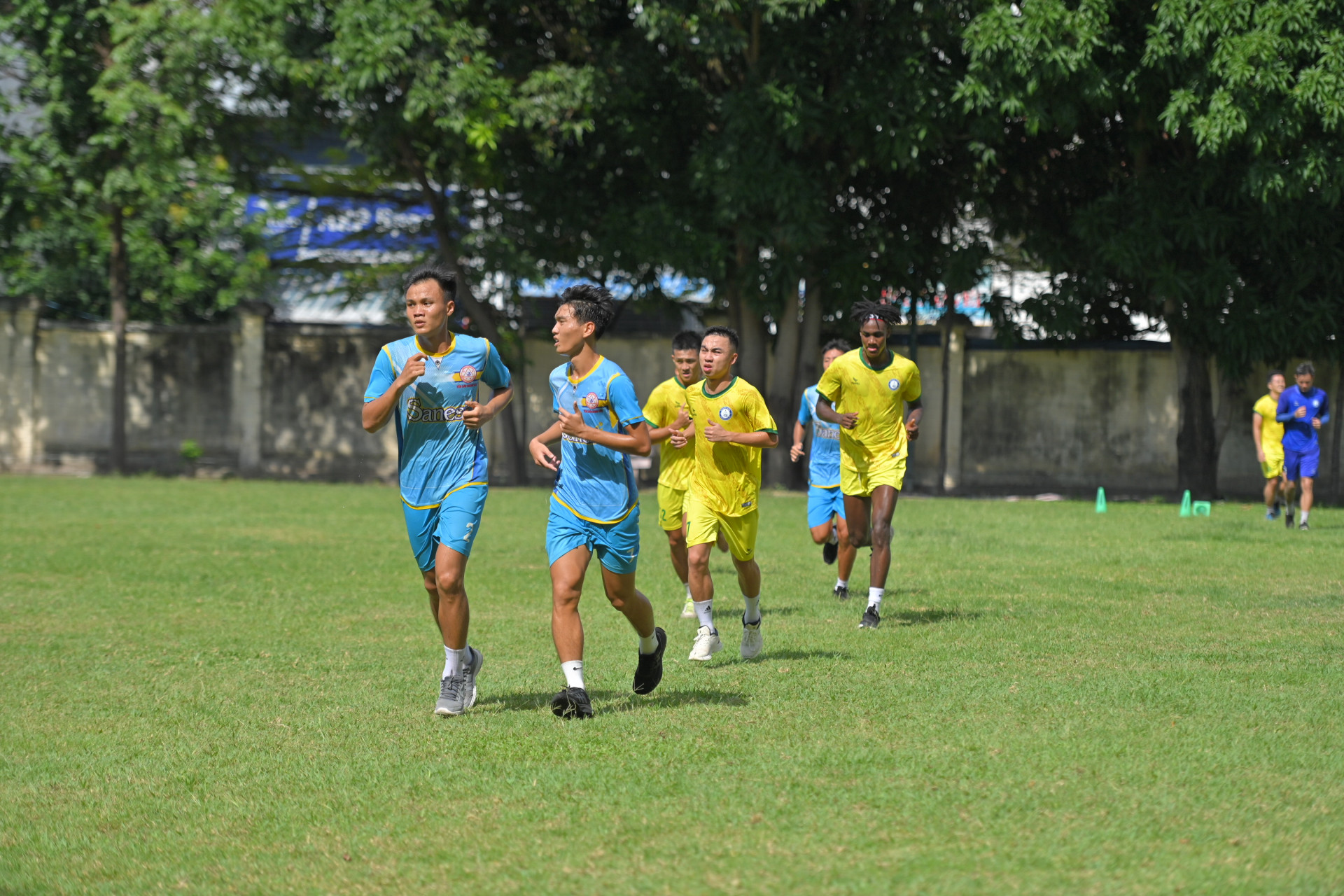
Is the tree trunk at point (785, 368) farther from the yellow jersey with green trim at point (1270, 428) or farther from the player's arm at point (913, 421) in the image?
the player's arm at point (913, 421)

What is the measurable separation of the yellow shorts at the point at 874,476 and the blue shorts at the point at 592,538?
3.28 meters

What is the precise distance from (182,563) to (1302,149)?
563 inches


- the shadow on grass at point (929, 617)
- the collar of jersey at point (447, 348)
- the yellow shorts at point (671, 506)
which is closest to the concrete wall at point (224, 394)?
the shadow on grass at point (929, 617)

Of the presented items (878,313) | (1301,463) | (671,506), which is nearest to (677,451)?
(671,506)

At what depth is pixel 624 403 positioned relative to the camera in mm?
6773

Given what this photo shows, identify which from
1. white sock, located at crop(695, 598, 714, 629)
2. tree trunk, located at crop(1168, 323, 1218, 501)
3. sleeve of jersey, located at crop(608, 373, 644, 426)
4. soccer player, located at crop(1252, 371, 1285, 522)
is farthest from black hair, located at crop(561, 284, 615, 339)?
tree trunk, located at crop(1168, 323, 1218, 501)

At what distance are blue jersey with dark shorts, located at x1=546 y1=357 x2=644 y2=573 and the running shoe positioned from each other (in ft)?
1.62

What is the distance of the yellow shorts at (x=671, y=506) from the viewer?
10.1 meters

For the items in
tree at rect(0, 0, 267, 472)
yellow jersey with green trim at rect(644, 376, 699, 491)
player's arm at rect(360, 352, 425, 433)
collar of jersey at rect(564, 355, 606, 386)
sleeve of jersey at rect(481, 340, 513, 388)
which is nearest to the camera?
player's arm at rect(360, 352, 425, 433)

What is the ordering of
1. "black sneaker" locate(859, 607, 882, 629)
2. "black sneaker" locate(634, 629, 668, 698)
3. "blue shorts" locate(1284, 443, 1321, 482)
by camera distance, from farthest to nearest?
"blue shorts" locate(1284, 443, 1321, 482) → "black sneaker" locate(859, 607, 882, 629) → "black sneaker" locate(634, 629, 668, 698)

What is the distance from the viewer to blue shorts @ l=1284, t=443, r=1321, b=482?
17.2m

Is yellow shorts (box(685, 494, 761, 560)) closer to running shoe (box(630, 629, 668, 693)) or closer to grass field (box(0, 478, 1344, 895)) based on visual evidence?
grass field (box(0, 478, 1344, 895))

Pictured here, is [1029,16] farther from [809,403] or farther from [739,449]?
[739,449]

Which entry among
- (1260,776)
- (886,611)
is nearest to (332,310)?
(886,611)
